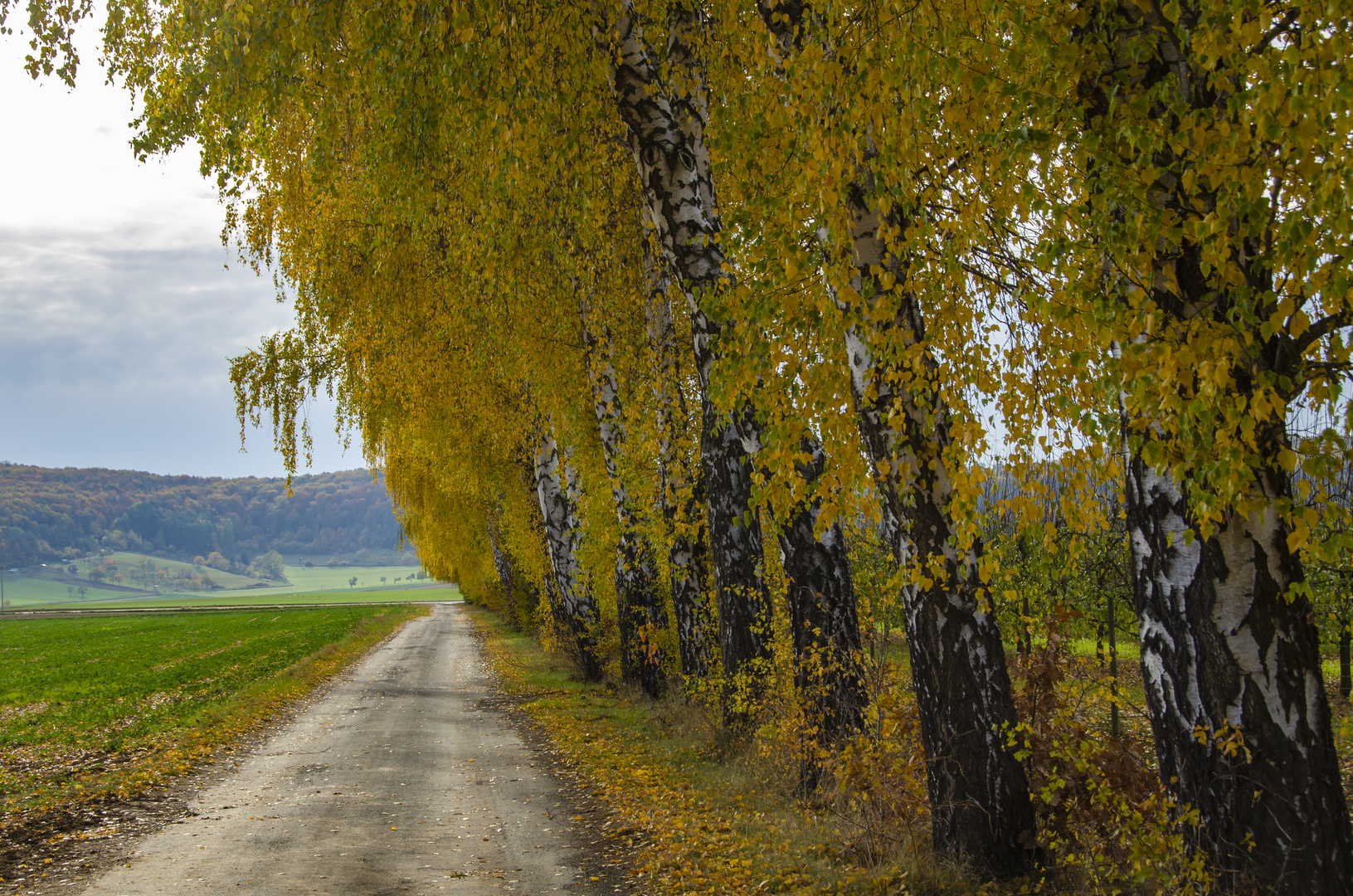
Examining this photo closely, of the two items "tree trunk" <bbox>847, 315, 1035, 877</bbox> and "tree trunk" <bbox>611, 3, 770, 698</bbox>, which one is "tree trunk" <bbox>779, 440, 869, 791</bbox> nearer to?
"tree trunk" <bbox>611, 3, 770, 698</bbox>

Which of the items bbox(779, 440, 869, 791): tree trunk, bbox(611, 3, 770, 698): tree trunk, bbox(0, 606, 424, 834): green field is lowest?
bbox(0, 606, 424, 834): green field

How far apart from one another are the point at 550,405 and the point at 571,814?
7785 mm

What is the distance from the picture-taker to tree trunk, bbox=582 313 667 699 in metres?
13.3

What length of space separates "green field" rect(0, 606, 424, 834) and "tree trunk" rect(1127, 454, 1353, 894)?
9.76 metres

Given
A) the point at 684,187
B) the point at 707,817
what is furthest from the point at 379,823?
the point at 684,187

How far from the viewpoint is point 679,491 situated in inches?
416

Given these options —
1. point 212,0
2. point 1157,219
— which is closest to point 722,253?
point 212,0

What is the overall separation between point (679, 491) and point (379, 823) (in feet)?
15.7

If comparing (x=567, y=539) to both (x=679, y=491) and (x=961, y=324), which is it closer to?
(x=679, y=491)

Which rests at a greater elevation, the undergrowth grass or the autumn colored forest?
Result: the autumn colored forest

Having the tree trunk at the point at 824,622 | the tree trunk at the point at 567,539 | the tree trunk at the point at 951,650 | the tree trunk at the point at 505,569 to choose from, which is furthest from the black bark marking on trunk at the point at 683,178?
the tree trunk at the point at 505,569

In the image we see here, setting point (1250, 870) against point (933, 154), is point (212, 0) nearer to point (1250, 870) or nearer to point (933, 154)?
point (933, 154)

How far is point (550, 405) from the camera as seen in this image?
14742 millimetres

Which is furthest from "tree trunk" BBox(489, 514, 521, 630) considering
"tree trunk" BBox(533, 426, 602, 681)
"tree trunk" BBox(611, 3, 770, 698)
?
"tree trunk" BBox(611, 3, 770, 698)
